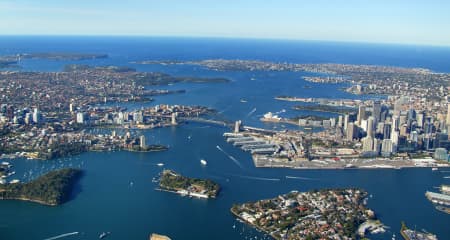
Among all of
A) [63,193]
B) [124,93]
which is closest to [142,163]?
[63,193]

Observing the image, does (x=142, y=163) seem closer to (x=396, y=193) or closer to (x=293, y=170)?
(x=293, y=170)

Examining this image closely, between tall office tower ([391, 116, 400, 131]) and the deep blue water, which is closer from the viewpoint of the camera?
the deep blue water

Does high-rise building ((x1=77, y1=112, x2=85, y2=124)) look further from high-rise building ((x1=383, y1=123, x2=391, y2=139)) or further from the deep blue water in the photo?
high-rise building ((x1=383, y1=123, x2=391, y2=139))

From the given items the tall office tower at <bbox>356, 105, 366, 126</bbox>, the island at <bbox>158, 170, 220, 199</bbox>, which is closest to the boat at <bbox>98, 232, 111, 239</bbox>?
the island at <bbox>158, 170, 220, 199</bbox>

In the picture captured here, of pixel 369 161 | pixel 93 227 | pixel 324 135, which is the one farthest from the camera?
pixel 324 135

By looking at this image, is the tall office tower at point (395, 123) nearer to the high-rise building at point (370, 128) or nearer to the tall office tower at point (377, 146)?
the high-rise building at point (370, 128)

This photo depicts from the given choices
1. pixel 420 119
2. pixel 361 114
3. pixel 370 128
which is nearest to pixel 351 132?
pixel 370 128
